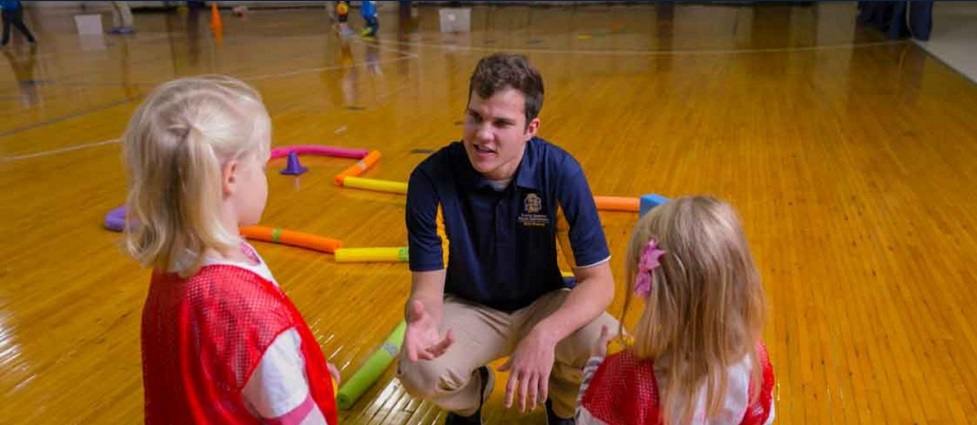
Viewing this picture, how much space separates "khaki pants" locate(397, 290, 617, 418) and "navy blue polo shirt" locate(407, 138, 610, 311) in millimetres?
111

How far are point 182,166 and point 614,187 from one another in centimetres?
265

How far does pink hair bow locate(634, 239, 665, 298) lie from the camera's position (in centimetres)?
108

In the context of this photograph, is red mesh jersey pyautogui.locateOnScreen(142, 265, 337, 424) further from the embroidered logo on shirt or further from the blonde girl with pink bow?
the embroidered logo on shirt

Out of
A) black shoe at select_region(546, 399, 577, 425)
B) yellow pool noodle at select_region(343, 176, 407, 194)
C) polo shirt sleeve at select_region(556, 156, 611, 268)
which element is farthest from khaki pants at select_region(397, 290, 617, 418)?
Result: yellow pool noodle at select_region(343, 176, 407, 194)

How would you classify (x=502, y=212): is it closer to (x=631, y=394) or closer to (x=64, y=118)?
(x=631, y=394)

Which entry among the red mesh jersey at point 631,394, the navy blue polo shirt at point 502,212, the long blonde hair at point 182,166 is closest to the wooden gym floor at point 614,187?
the navy blue polo shirt at point 502,212

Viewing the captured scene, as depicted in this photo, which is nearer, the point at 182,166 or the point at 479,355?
the point at 182,166

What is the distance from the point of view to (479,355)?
5.59ft

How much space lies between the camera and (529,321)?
5.76 ft

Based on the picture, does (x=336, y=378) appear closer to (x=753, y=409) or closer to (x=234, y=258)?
(x=234, y=258)

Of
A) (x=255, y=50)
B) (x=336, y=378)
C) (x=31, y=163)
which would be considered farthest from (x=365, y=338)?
(x=255, y=50)

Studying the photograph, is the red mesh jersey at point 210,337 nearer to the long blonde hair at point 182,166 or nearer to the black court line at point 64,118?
the long blonde hair at point 182,166

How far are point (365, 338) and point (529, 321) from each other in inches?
26.6

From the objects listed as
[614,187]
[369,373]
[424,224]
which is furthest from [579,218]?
[614,187]
